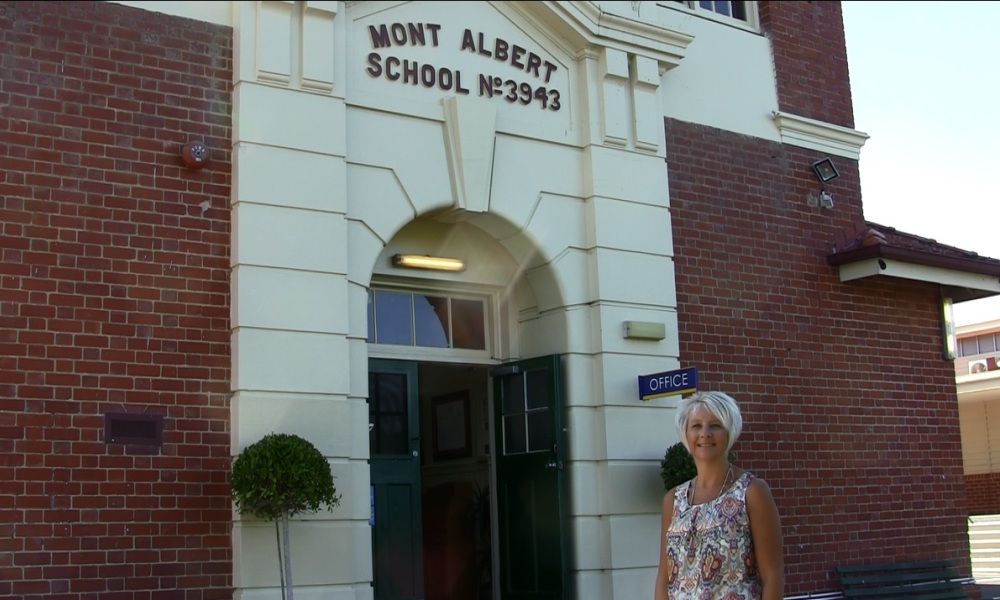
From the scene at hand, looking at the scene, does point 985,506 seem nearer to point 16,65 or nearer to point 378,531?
point 378,531

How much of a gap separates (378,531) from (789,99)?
6381 mm

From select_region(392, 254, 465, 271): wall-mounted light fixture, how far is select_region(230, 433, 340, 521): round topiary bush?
2.62m

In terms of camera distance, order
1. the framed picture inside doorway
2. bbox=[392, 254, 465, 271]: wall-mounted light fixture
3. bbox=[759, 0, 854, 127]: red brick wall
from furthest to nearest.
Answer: bbox=[759, 0, 854, 127]: red brick wall, the framed picture inside doorway, bbox=[392, 254, 465, 271]: wall-mounted light fixture

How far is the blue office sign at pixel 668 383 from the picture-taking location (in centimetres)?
1007

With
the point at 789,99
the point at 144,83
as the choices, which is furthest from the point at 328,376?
the point at 789,99

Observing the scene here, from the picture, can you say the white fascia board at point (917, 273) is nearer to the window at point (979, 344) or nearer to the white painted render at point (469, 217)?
the white painted render at point (469, 217)

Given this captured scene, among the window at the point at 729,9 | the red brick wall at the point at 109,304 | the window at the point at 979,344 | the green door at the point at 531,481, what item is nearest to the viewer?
the red brick wall at the point at 109,304

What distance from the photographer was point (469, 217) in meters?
10.6

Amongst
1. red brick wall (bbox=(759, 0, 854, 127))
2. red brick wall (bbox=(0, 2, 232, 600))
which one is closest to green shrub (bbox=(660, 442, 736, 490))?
red brick wall (bbox=(0, 2, 232, 600))

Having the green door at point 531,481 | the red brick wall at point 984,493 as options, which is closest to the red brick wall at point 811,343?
the green door at point 531,481

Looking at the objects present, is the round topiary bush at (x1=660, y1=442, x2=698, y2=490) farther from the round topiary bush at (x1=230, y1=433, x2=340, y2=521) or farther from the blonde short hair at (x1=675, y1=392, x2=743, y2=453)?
the blonde short hair at (x1=675, y1=392, x2=743, y2=453)

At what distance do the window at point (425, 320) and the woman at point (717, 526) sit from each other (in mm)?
5643

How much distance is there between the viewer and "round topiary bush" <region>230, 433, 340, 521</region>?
814cm

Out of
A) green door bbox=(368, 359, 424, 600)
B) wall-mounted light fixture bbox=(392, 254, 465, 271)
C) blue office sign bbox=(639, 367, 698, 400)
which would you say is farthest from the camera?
wall-mounted light fixture bbox=(392, 254, 465, 271)
